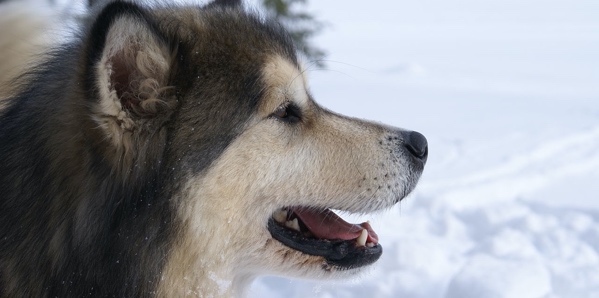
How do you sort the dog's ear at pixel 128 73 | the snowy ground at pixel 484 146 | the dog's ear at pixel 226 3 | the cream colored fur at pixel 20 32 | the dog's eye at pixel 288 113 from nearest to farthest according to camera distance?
the dog's ear at pixel 128 73 → the dog's eye at pixel 288 113 → the dog's ear at pixel 226 3 → the cream colored fur at pixel 20 32 → the snowy ground at pixel 484 146

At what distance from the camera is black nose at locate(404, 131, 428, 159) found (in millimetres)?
2832

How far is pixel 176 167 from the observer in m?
2.37

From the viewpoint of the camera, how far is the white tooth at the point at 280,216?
2.65 meters

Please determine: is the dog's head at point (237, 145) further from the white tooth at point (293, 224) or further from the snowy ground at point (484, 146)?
the snowy ground at point (484, 146)

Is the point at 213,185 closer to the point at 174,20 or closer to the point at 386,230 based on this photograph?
the point at 174,20

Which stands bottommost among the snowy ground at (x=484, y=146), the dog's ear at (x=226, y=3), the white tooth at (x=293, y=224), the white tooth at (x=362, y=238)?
the snowy ground at (x=484, y=146)

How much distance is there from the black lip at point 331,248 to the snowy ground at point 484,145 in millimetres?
92

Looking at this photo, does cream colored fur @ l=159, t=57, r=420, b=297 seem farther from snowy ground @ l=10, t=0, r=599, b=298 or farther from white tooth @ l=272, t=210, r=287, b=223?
snowy ground @ l=10, t=0, r=599, b=298

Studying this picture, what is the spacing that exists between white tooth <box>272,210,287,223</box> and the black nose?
542 millimetres

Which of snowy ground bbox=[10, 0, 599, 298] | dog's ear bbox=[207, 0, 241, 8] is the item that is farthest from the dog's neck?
dog's ear bbox=[207, 0, 241, 8]

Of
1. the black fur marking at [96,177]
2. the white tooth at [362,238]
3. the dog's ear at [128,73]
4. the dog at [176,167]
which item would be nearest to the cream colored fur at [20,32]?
the dog at [176,167]

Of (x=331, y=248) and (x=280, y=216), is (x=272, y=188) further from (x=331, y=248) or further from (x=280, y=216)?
(x=331, y=248)

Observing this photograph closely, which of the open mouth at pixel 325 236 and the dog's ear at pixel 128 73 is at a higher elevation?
the dog's ear at pixel 128 73

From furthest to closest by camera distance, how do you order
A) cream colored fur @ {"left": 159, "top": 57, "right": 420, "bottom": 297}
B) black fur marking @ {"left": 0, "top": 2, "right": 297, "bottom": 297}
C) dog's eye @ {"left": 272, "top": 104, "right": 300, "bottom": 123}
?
dog's eye @ {"left": 272, "top": 104, "right": 300, "bottom": 123} → cream colored fur @ {"left": 159, "top": 57, "right": 420, "bottom": 297} → black fur marking @ {"left": 0, "top": 2, "right": 297, "bottom": 297}
